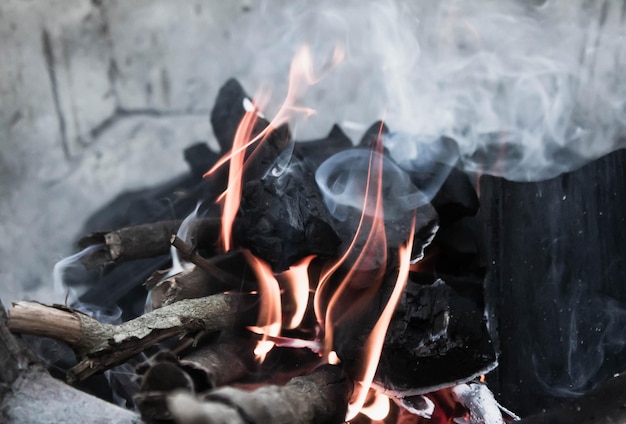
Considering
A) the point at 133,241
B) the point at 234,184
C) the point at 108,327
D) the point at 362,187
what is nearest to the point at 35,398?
the point at 108,327

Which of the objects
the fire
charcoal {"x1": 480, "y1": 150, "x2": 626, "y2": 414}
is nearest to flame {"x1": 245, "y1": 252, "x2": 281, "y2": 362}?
the fire

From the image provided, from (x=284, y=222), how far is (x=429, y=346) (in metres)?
0.40

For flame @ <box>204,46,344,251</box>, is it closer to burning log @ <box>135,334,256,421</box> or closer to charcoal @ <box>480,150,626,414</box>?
burning log @ <box>135,334,256,421</box>

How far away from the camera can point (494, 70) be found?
7.04 ft

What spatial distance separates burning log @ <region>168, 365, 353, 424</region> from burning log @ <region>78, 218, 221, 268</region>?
52 centimetres

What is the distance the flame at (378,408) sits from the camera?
1.48 metres

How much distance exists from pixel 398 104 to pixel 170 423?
1.45 meters

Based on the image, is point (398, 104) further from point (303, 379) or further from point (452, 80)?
point (303, 379)

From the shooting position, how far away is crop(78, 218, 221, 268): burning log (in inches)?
66.6

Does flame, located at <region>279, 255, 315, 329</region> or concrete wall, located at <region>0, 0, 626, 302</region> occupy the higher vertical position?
concrete wall, located at <region>0, 0, 626, 302</region>

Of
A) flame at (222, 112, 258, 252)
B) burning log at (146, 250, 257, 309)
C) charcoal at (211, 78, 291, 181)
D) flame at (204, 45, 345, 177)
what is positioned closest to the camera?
burning log at (146, 250, 257, 309)

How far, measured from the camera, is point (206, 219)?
174 cm

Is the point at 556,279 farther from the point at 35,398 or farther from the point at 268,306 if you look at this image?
the point at 35,398

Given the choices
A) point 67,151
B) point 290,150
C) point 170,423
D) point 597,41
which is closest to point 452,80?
point 597,41
